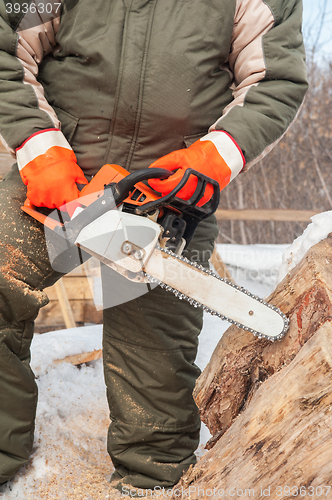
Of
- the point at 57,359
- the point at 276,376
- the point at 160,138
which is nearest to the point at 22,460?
the point at 57,359

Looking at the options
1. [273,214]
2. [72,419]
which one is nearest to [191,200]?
[72,419]

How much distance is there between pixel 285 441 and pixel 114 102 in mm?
1232

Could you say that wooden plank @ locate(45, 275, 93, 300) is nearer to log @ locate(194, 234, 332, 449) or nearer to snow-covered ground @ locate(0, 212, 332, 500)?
snow-covered ground @ locate(0, 212, 332, 500)

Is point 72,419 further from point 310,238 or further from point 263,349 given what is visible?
point 310,238

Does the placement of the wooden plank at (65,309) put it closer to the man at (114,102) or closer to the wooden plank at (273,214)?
the man at (114,102)

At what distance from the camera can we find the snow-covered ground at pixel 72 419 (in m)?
1.55

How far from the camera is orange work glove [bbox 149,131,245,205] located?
126 cm

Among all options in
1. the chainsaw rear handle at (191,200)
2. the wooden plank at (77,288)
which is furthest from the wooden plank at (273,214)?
the chainsaw rear handle at (191,200)

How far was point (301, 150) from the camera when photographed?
881 centimetres

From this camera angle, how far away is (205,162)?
1.30 metres

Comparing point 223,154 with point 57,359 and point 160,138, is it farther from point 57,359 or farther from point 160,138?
point 57,359

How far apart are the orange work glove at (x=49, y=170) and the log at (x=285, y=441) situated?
86 centimetres

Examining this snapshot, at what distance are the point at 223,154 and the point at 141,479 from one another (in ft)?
4.28

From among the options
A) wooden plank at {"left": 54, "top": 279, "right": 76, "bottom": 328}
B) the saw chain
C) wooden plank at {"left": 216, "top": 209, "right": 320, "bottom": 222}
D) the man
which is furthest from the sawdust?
wooden plank at {"left": 216, "top": 209, "right": 320, "bottom": 222}
